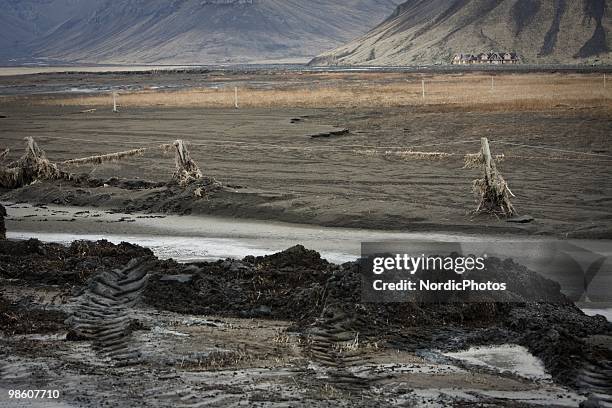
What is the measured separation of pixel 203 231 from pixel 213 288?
6.13 meters

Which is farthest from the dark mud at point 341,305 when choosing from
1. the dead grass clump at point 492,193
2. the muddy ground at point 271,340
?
the dead grass clump at point 492,193

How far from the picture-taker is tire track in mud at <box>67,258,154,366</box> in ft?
31.9

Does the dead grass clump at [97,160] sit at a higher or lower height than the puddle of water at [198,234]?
higher

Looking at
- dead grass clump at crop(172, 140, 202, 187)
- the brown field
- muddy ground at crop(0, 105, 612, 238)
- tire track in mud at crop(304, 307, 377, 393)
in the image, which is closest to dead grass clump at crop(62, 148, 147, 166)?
the brown field

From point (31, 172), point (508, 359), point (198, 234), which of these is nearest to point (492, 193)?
point (198, 234)

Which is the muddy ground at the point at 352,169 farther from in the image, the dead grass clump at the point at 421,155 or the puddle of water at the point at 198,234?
the puddle of water at the point at 198,234

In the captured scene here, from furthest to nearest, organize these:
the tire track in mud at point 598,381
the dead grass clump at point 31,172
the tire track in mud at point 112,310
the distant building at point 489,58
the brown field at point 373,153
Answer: the distant building at point 489,58 → the dead grass clump at point 31,172 → the brown field at point 373,153 → the tire track in mud at point 112,310 → the tire track in mud at point 598,381

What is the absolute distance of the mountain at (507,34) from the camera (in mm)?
117500

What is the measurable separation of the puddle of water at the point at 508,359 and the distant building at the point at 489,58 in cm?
10691

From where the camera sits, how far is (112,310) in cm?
1118

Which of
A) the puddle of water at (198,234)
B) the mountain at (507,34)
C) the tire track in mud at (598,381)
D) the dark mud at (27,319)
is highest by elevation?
the mountain at (507,34)

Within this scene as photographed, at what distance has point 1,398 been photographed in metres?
8.24

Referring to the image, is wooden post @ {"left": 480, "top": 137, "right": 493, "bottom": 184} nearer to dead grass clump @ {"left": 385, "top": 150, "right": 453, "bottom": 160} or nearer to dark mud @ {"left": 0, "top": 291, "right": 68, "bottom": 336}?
dead grass clump @ {"left": 385, "top": 150, "right": 453, "bottom": 160}

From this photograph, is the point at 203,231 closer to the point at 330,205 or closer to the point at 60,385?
the point at 330,205
